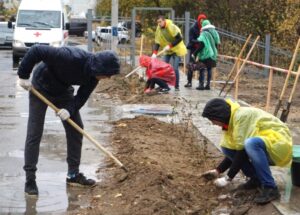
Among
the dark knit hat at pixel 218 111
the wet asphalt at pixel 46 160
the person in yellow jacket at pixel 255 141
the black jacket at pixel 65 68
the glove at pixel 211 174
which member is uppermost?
the black jacket at pixel 65 68

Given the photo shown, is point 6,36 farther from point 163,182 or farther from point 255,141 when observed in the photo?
point 255,141

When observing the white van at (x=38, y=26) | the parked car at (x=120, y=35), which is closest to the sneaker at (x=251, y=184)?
the parked car at (x=120, y=35)

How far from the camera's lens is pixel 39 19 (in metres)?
24.2

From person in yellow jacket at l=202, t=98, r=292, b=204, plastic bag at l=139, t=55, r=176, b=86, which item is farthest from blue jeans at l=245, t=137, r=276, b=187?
plastic bag at l=139, t=55, r=176, b=86

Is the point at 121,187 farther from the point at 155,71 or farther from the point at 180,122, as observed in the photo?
the point at 155,71

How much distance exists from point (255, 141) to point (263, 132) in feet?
0.62

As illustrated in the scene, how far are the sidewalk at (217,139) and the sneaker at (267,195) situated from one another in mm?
56

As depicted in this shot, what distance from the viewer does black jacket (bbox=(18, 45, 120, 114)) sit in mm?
5746

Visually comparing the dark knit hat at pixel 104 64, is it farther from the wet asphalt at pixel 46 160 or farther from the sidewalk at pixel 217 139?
the sidewalk at pixel 217 139

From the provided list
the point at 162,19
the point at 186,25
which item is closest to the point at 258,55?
the point at 186,25

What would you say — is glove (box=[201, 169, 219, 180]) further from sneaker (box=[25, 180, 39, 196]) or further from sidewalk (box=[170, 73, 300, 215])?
sneaker (box=[25, 180, 39, 196])

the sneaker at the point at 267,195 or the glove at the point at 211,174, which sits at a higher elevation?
the sneaker at the point at 267,195

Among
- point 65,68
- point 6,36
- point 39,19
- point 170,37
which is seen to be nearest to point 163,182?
point 65,68

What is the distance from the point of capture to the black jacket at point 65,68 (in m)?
5.75
